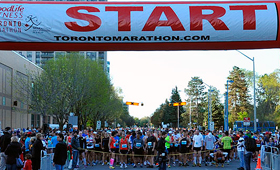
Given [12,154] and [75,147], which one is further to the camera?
[75,147]

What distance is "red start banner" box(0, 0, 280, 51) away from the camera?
9.54 meters

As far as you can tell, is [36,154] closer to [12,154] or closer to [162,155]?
[12,154]

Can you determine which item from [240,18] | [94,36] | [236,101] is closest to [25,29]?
[94,36]

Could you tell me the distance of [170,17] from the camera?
31.3 ft

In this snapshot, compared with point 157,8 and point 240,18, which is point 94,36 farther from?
point 240,18

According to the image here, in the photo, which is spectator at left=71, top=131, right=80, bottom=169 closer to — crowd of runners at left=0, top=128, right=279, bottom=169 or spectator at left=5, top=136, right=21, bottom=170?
crowd of runners at left=0, top=128, right=279, bottom=169

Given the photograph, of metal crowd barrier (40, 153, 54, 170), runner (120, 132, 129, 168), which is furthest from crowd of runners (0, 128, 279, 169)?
metal crowd barrier (40, 153, 54, 170)

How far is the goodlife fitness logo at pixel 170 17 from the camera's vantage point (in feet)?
31.2

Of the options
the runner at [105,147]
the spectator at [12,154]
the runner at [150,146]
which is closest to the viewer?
the spectator at [12,154]

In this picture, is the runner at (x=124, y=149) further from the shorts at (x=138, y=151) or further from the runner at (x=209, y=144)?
the runner at (x=209, y=144)

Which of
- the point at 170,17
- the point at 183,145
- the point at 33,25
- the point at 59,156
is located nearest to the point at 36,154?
the point at 59,156

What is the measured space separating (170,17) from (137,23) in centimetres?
79

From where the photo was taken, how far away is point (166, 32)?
9.59 m

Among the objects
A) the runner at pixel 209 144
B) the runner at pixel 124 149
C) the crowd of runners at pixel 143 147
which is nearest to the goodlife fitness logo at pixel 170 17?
the crowd of runners at pixel 143 147
